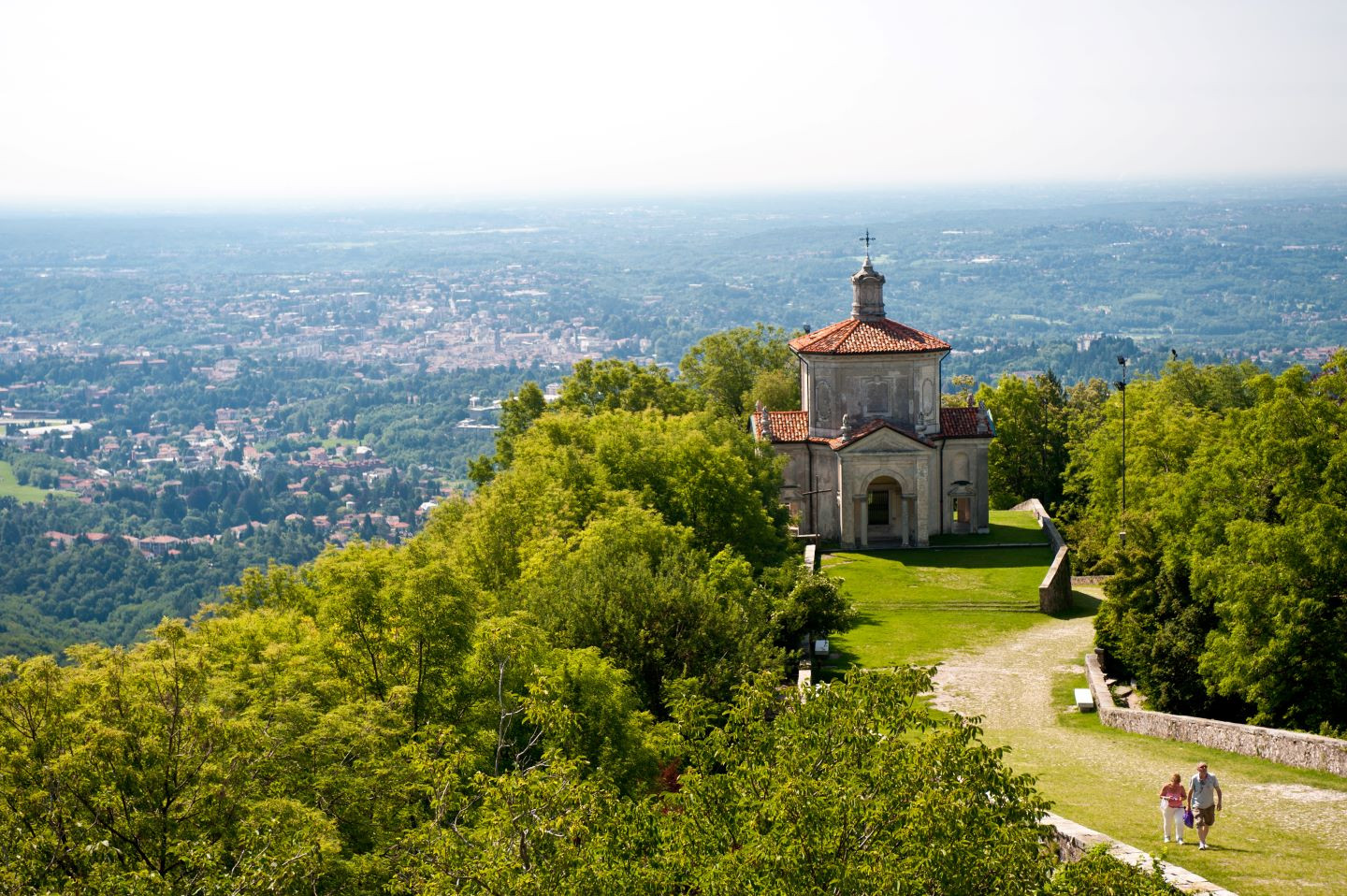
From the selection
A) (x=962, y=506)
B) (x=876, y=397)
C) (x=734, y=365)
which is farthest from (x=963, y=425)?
(x=734, y=365)

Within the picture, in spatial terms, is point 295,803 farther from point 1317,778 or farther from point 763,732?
point 1317,778

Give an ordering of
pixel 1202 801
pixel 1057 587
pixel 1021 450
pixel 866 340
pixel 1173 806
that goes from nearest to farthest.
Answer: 1. pixel 1202 801
2. pixel 1173 806
3. pixel 1057 587
4. pixel 866 340
5. pixel 1021 450

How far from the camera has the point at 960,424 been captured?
2180 inches

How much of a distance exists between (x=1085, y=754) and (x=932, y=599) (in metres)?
17.8

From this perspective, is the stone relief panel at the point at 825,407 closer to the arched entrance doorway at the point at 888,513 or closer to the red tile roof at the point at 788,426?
the red tile roof at the point at 788,426

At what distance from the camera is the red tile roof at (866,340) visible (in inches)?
2135

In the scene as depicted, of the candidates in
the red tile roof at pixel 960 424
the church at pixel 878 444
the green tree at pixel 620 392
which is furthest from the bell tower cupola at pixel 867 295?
the green tree at pixel 620 392

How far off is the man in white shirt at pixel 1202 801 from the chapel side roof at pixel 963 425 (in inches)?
1315

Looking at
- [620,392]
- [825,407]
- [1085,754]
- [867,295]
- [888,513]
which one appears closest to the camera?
[1085,754]

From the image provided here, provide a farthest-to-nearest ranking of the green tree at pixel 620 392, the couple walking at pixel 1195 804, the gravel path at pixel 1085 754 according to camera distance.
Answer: the green tree at pixel 620 392, the gravel path at pixel 1085 754, the couple walking at pixel 1195 804

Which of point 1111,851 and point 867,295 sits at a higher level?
point 867,295

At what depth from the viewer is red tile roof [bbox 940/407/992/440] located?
5497 cm

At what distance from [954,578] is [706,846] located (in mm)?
32657

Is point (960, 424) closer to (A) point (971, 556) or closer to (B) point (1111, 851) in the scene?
(A) point (971, 556)
